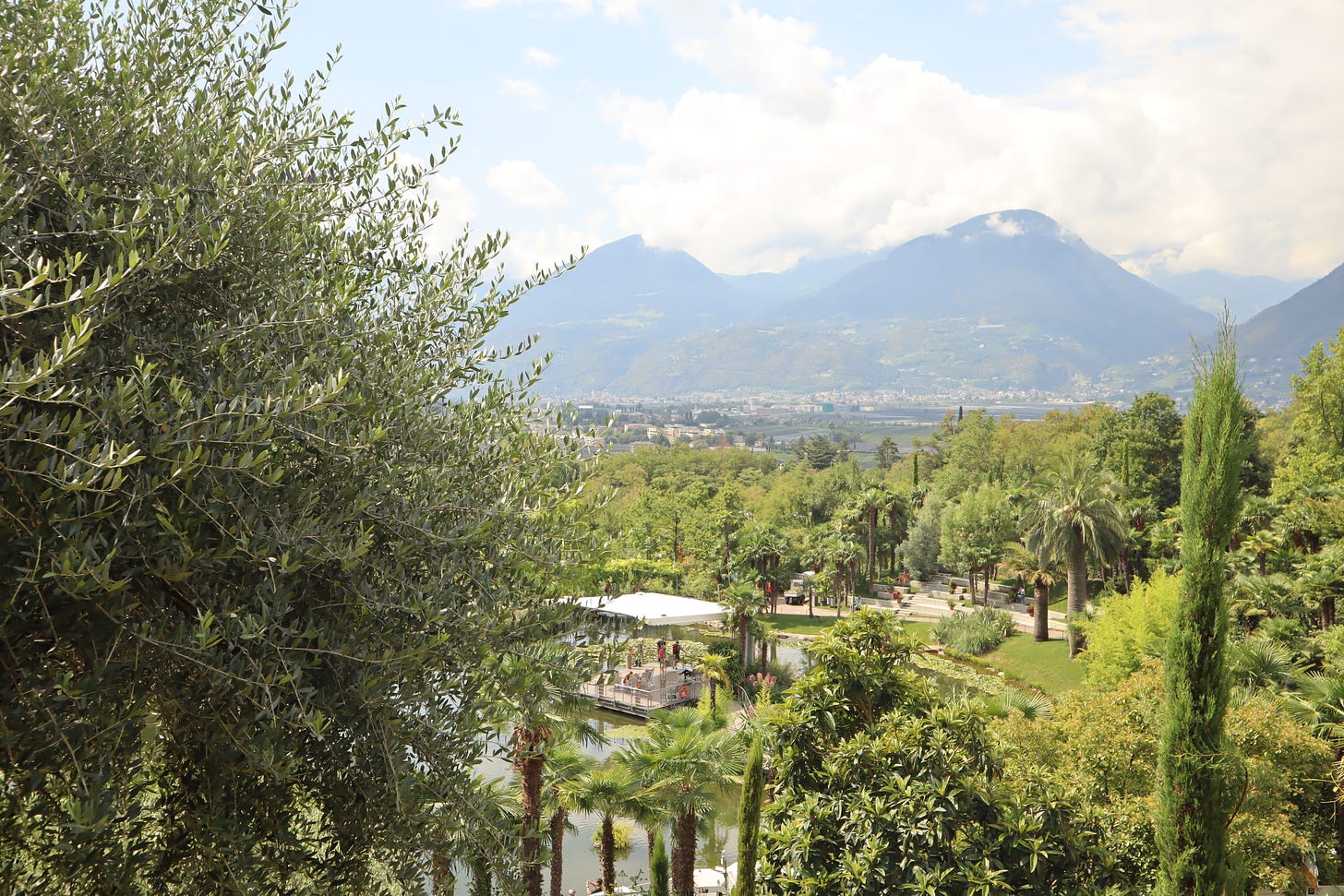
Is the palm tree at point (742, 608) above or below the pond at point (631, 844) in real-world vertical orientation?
above

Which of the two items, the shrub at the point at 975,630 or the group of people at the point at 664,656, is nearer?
the group of people at the point at 664,656

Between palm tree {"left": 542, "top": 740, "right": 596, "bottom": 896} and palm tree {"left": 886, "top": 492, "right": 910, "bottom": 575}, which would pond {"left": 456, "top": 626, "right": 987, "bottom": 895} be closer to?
palm tree {"left": 542, "top": 740, "right": 596, "bottom": 896}

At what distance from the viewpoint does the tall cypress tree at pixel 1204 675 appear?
793cm

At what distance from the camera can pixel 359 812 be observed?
3941 millimetres

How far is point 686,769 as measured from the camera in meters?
12.7

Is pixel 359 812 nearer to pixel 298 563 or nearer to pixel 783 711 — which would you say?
pixel 298 563

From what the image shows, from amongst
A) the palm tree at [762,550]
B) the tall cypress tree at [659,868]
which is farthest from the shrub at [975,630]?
the tall cypress tree at [659,868]

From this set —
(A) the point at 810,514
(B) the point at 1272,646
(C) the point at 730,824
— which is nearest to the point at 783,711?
(C) the point at 730,824

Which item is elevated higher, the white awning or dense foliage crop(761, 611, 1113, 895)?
dense foliage crop(761, 611, 1113, 895)

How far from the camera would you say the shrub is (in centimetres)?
3209

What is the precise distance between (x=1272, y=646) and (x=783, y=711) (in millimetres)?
14980

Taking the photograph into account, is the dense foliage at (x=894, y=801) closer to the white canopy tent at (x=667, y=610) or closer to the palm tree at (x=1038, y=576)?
the white canopy tent at (x=667, y=610)

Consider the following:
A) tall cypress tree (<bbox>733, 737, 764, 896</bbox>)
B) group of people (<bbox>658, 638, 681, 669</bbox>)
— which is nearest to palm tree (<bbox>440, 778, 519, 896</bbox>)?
tall cypress tree (<bbox>733, 737, 764, 896</bbox>)

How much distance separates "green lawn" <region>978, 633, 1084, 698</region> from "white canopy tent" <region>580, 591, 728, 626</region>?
34.9 feet
